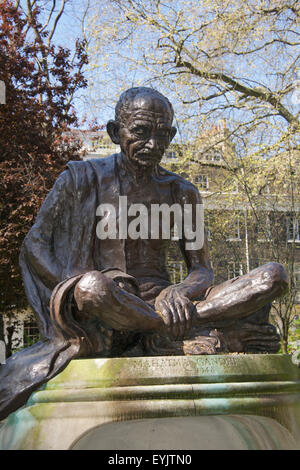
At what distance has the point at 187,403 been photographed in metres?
2.64

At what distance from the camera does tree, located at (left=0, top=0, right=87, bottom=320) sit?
11.2 m

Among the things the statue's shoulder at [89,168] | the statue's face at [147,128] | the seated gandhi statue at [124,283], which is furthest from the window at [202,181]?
the statue's face at [147,128]

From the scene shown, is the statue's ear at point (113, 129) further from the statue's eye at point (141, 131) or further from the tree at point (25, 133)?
the tree at point (25, 133)

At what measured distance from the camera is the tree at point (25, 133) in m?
11.2

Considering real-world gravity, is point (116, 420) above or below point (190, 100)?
below

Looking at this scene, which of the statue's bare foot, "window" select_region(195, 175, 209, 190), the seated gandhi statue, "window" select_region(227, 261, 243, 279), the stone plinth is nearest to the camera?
the stone plinth

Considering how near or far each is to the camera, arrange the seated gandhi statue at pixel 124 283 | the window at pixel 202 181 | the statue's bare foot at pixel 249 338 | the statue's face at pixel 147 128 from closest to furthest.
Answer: the seated gandhi statue at pixel 124 283 < the statue's bare foot at pixel 249 338 < the statue's face at pixel 147 128 < the window at pixel 202 181

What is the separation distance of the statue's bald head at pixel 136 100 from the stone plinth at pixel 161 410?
1709 millimetres

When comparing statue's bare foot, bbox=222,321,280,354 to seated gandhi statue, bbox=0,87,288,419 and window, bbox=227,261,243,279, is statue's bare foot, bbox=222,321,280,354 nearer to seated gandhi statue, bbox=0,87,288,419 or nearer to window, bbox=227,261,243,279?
seated gandhi statue, bbox=0,87,288,419

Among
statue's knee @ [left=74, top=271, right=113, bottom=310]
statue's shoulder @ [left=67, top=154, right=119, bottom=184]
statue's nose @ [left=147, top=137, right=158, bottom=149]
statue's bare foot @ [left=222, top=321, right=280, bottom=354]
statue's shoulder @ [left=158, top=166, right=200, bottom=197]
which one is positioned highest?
statue's nose @ [left=147, top=137, right=158, bottom=149]

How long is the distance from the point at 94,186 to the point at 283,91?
35.8 feet

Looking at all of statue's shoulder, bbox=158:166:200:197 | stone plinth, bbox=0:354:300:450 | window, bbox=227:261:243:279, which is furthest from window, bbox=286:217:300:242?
stone plinth, bbox=0:354:300:450

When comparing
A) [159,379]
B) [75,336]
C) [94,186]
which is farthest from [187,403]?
[94,186]
